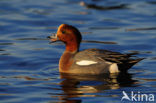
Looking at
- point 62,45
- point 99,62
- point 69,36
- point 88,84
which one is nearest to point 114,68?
point 99,62

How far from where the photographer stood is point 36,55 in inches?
404

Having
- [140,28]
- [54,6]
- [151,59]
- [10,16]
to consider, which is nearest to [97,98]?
[151,59]

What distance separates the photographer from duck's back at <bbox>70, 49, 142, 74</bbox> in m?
8.77

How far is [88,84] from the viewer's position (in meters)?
8.20

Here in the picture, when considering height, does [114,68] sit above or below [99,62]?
below

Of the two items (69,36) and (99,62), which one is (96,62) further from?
(69,36)

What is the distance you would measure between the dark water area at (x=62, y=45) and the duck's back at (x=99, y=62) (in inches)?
7.3

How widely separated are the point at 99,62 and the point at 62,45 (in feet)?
9.10

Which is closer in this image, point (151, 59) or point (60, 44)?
point (151, 59)

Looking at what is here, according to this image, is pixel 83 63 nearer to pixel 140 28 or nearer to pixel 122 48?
pixel 122 48

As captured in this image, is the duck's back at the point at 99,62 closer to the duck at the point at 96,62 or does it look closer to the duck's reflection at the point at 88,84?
the duck at the point at 96,62

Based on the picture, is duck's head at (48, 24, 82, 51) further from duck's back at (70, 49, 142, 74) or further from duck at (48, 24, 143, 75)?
duck's back at (70, 49, 142, 74)

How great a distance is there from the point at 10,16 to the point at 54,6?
1887 millimetres

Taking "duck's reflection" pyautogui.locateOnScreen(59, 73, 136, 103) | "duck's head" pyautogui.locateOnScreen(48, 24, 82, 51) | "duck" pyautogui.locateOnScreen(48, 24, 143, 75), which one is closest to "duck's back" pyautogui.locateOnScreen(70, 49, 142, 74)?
Answer: "duck" pyautogui.locateOnScreen(48, 24, 143, 75)
